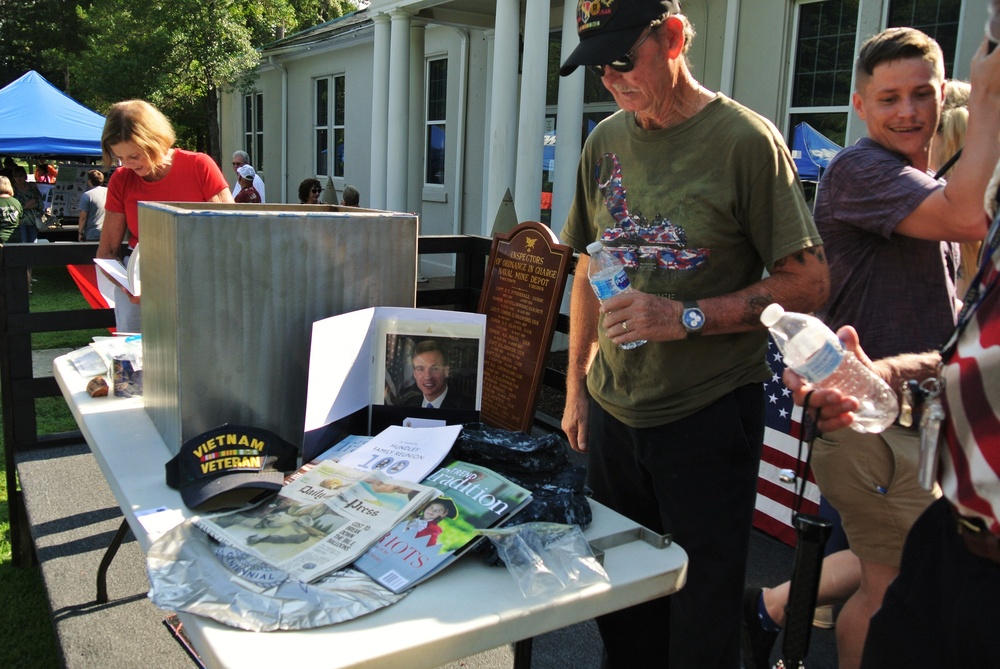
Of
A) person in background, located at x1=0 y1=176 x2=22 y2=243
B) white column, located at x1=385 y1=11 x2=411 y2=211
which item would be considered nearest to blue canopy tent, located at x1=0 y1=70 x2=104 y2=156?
person in background, located at x1=0 y1=176 x2=22 y2=243

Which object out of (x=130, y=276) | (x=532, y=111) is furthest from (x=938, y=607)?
(x=532, y=111)

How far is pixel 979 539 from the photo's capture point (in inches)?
47.6

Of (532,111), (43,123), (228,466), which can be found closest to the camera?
(228,466)

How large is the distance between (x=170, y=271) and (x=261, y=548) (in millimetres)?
790

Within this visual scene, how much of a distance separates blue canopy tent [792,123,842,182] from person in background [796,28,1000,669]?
18.6 feet

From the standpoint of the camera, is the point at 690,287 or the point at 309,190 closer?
the point at 690,287

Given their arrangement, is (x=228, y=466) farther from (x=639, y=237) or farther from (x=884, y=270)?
(x=884, y=270)

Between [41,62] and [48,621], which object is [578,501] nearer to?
[48,621]

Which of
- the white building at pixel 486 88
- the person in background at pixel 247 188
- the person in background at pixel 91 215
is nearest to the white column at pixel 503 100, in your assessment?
the white building at pixel 486 88

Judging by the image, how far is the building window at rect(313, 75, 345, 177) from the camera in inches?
645

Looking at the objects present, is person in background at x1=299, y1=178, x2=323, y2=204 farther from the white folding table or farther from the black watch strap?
the black watch strap

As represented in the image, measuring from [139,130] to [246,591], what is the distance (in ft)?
10.4

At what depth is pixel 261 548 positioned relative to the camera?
4.88 feet

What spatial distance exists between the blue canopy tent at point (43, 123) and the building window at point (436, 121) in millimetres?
5236
